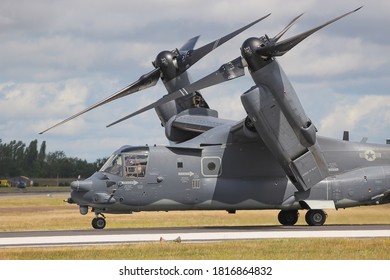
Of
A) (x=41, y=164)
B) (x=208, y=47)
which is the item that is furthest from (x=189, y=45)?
(x=41, y=164)

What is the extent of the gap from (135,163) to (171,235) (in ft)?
19.3

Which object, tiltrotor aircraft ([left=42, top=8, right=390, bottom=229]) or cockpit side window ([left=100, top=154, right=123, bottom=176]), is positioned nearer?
tiltrotor aircraft ([left=42, top=8, right=390, bottom=229])

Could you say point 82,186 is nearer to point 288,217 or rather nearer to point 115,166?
point 115,166

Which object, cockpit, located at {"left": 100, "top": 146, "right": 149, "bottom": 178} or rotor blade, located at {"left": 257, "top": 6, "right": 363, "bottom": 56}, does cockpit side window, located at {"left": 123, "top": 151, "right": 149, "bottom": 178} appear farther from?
rotor blade, located at {"left": 257, "top": 6, "right": 363, "bottom": 56}

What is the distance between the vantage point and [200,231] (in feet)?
98.8

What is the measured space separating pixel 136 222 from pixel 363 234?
50.4ft

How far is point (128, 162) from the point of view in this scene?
108 feet

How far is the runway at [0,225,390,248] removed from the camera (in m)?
25.9

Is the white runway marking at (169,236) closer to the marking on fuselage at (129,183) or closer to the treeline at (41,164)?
the marking on fuselage at (129,183)

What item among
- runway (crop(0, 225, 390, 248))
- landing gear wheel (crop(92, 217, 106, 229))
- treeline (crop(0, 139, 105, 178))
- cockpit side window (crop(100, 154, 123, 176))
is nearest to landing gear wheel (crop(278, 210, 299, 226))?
runway (crop(0, 225, 390, 248))

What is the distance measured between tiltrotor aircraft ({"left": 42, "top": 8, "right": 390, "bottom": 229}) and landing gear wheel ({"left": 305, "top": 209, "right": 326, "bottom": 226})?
4cm

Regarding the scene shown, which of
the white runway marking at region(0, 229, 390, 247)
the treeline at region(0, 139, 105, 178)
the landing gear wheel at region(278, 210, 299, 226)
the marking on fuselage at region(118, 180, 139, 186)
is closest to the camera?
the white runway marking at region(0, 229, 390, 247)

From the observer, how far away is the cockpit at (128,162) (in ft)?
108

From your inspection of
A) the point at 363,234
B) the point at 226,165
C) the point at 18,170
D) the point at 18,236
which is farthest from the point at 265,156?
the point at 18,170
